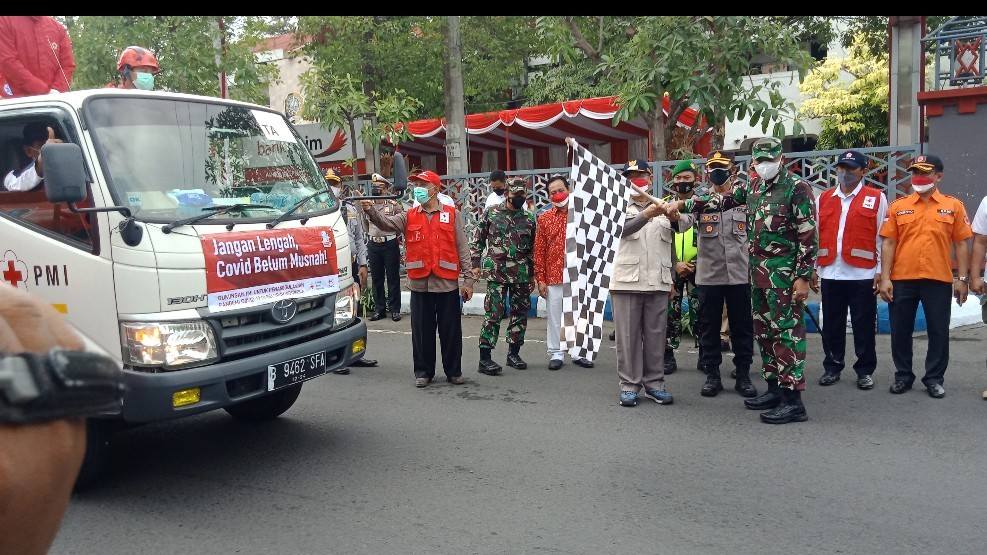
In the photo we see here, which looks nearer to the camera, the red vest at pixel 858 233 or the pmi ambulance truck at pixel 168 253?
the pmi ambulance truck at pixel 168 253

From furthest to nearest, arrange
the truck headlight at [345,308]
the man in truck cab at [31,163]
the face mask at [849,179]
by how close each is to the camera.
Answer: the face mask at [849,179] < the truck headlight at [345,308] < the man in truck cab at [31,163]

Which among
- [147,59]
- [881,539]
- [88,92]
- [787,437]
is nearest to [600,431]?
[787,437]

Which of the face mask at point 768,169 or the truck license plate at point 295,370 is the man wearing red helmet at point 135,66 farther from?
the face mask at point 768,169

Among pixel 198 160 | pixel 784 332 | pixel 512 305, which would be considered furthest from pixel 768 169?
pixel 198 160

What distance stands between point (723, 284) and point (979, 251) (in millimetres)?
1956

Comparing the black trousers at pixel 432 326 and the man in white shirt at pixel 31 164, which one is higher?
the man in white shirt at pixel 31 164

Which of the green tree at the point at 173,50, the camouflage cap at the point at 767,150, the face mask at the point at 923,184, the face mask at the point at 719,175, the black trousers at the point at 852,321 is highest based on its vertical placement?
the green tree at the point at 173,50

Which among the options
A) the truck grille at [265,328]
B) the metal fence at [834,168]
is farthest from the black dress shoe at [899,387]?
the truck grille at [265,328]

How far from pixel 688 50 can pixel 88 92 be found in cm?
717

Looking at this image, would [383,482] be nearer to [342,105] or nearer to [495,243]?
[495,243]

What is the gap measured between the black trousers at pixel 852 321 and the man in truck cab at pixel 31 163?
19.1ft

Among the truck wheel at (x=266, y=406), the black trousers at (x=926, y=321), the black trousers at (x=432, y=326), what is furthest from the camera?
the black trousers at (x=432, y=326)

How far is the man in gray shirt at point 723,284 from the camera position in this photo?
21.9ft

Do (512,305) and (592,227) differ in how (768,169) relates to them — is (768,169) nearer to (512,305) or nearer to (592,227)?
(592,227)
